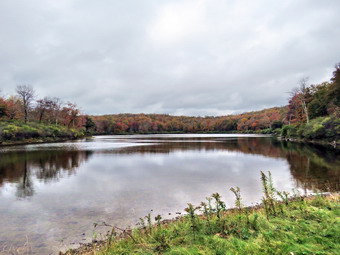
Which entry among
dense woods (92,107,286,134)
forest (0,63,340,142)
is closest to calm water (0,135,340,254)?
forest (0,63,340,142)

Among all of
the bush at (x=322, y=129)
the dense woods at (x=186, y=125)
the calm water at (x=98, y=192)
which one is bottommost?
the calm water at (x=98, y=192)

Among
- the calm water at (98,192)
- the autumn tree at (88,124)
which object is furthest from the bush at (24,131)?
the autumn tree at (88,124)

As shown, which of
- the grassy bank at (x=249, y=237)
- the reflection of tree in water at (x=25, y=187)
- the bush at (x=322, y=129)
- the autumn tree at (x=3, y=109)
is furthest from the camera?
the autumn tree at (x=3, y=109)

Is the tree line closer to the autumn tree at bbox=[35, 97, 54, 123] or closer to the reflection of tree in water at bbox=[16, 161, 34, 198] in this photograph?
the autumn tree at bbox=[35, 97, 54, 123]

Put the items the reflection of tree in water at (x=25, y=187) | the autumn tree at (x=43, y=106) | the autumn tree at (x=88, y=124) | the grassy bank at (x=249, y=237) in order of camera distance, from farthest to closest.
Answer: the autumn tree at (x=88, y=124)
the autumn tree at (x=43, y=106)
the reflection of tree in water at (x=25, y=187)
the grassy bank at (x=249, y=237)

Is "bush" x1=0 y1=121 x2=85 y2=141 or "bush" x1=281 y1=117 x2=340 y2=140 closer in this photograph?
"bush" x1=281 y1=117 x2=340 y2=140

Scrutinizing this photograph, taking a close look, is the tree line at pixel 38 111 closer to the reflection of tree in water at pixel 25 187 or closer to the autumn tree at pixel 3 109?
the autumn tree at pixel 3 109

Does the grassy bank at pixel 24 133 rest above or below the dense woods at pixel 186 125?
below

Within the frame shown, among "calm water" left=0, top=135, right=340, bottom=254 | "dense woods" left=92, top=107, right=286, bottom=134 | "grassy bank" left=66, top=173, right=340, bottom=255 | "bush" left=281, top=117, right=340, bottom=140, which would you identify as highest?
"dense woods" left=92, top=107, right=286, bottom=134

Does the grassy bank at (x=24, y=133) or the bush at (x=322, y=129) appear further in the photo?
the grassy bank at (x=24, y=133)

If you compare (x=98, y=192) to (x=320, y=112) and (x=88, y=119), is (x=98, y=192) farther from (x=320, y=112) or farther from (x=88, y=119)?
(x=88, y=119)

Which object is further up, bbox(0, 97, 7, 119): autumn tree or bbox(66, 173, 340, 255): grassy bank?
bbox(0, 97, 7, 119): autumn tree

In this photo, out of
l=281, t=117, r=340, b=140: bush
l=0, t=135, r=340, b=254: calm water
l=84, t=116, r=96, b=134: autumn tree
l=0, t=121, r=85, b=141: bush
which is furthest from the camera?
l=84, t=116, r=96, b=134: autumn tree

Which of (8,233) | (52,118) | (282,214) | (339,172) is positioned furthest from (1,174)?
(52,118)
